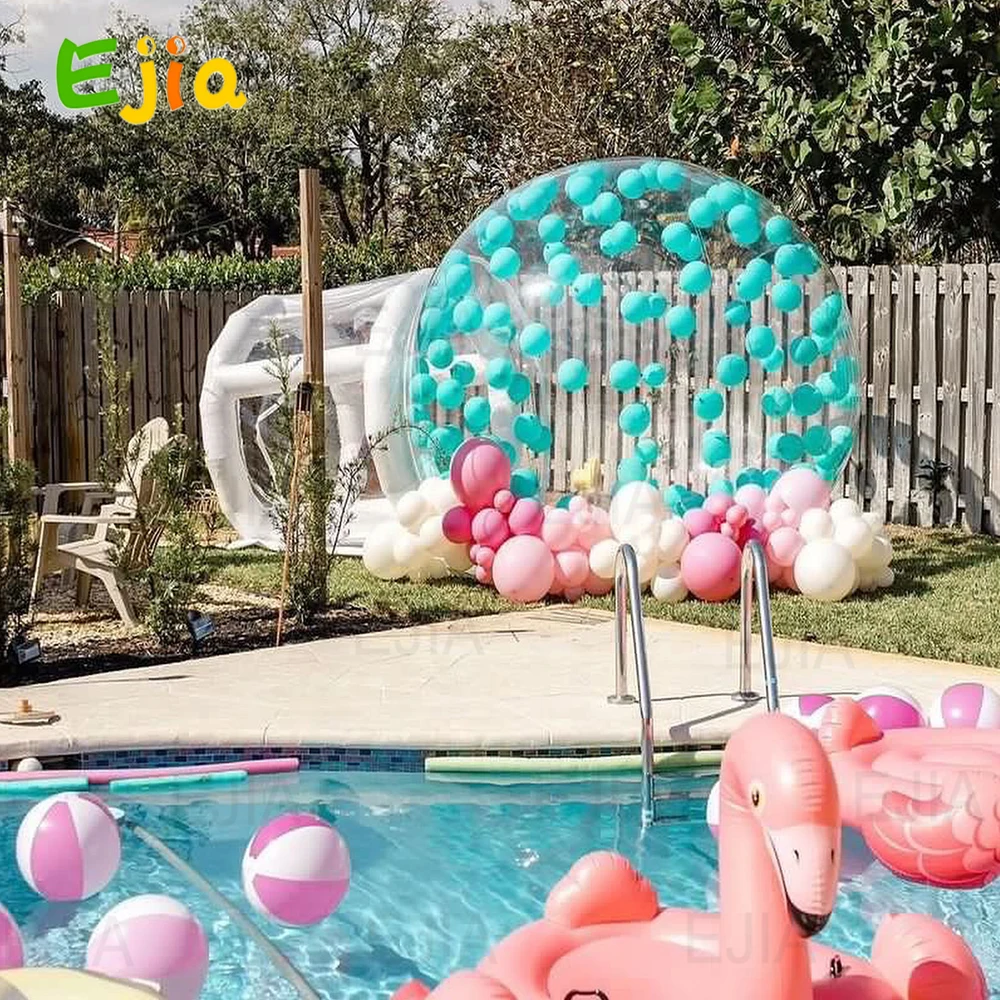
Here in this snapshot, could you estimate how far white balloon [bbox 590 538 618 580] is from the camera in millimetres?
8539

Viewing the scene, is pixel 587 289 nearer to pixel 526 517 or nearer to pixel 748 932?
pixel 526 517

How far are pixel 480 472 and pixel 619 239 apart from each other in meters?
1.67

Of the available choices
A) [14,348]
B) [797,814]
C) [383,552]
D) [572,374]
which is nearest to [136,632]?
[383,552]

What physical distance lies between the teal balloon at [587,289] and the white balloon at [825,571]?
196cm

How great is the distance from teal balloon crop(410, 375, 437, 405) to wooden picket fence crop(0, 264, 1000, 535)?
2.25 feet

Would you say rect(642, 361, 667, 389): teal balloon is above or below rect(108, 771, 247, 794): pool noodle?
above

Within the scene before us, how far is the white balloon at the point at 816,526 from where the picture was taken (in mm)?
8617

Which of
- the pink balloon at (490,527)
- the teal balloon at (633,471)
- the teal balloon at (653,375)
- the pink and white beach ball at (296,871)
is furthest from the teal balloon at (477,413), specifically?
the pink and white beach ball at (296,871)

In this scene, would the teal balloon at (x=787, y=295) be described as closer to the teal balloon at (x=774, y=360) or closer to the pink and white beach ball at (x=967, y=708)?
the teal balloon at (x=774, y=360)

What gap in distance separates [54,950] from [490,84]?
63.1ft

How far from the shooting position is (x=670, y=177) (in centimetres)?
915

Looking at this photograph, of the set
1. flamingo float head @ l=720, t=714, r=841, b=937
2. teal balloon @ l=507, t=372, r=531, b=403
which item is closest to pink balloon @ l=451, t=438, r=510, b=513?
teal balloon @ l=507, t=372, r=531, b=403

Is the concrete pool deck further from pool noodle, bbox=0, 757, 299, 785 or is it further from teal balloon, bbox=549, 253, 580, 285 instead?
teal balloon, bbox=549, 253, 580, 285

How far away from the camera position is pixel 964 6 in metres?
13.3
